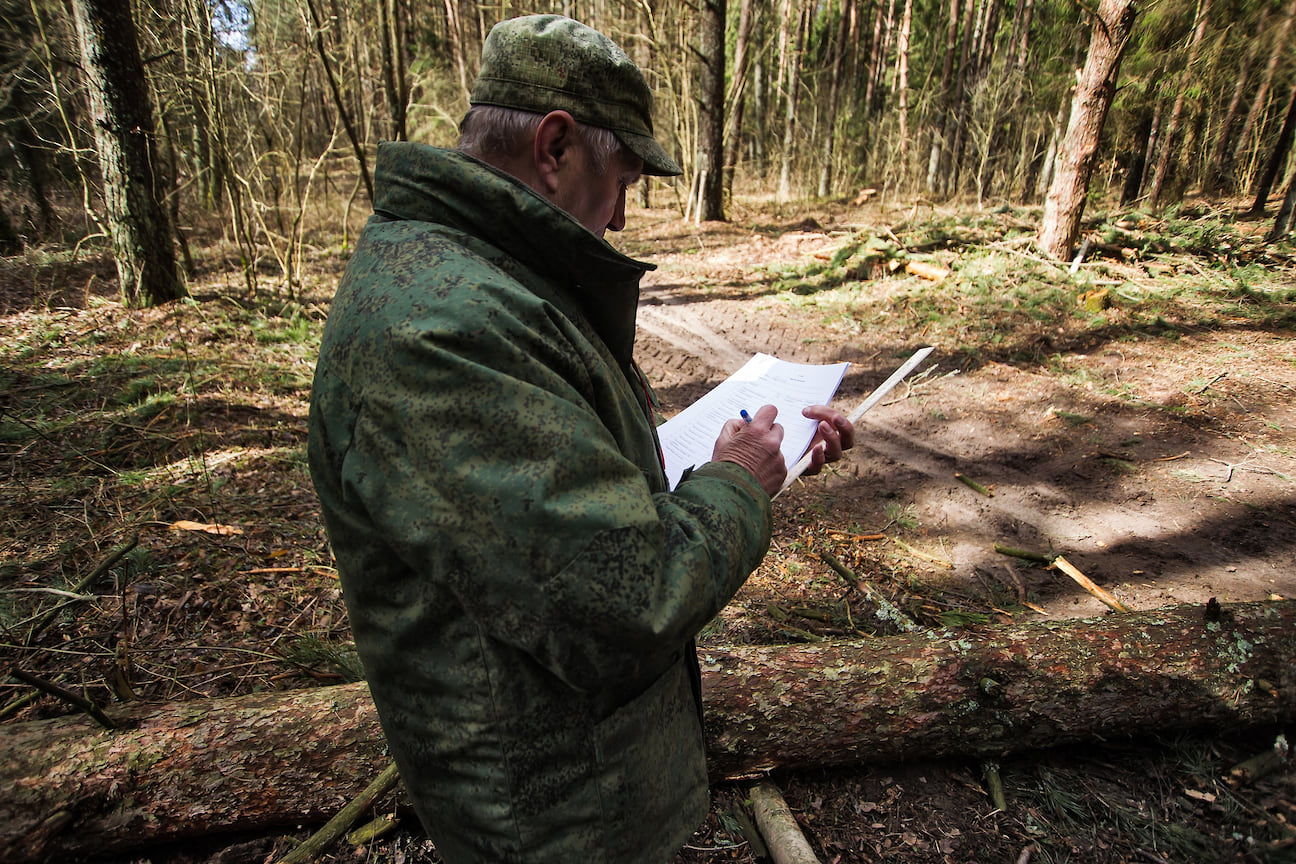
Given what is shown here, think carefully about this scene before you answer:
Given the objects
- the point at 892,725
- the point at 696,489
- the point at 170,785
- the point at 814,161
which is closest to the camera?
the point at 696,489

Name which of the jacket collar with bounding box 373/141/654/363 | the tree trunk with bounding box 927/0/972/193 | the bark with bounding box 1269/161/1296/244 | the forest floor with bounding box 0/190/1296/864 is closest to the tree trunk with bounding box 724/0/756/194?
the tree trunk with bounding box 927/0/972/193

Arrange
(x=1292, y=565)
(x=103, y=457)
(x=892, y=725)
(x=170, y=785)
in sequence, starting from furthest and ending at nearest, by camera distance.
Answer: (x=103, y=457)
(x=1292, y=565)
(x=892, y=725)
(x=170, y=785)

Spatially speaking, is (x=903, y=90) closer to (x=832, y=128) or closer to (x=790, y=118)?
(x=832, y=128)

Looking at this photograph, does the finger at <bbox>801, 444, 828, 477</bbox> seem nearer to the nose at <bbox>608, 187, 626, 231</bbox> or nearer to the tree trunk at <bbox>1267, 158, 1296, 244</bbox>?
the nose at <bbox>608, 187, 626, 231</bbox>

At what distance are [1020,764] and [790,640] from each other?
1004 mm

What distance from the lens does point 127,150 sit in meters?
7.06

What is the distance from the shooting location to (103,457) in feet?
14.5

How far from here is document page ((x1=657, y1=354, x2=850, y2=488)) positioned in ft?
5.24

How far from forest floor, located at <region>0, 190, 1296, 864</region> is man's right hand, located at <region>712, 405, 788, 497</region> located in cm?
165

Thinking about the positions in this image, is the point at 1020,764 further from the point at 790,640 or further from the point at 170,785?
the point at 170,785

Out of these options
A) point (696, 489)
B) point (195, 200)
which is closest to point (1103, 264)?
A: point (696, 489)

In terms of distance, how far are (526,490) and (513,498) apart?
0.06ft

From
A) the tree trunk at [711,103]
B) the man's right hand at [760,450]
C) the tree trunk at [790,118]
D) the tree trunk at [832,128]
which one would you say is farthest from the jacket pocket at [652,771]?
the tree trunk at [790,118]

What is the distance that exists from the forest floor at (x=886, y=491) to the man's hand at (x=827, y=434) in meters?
1.50
